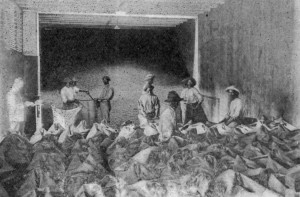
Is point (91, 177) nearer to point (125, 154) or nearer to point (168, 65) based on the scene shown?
point (125, 154)

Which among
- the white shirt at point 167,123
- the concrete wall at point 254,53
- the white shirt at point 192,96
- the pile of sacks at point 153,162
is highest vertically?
the concrete wall at point 254,53

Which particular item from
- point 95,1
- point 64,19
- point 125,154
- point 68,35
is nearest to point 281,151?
point 125,154

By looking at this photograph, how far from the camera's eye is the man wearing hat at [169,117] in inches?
171

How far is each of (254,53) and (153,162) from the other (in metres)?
3.00

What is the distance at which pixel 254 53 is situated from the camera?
20.2ft

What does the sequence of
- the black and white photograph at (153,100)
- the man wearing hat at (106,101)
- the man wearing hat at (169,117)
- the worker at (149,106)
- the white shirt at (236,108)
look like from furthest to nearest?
the man wearing hat at (106,101) < the worker at (149,106) < the white shirt at (236,108) < the man wearing hat at (169,117) < the black and white photograph at (153,100)

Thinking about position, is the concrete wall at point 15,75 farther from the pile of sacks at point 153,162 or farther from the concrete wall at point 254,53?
the concrete wall at point 254,53

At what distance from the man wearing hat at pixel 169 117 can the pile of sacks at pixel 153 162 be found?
0.11 m

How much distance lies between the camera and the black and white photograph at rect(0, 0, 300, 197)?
3656 millimetres

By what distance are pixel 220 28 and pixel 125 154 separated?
423 cm

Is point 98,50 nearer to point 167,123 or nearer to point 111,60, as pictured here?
point 111,60

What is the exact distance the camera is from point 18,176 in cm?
380

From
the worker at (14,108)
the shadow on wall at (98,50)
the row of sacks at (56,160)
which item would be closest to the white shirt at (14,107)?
the worker at (14,108)

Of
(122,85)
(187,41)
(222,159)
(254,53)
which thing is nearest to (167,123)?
(222,159)
